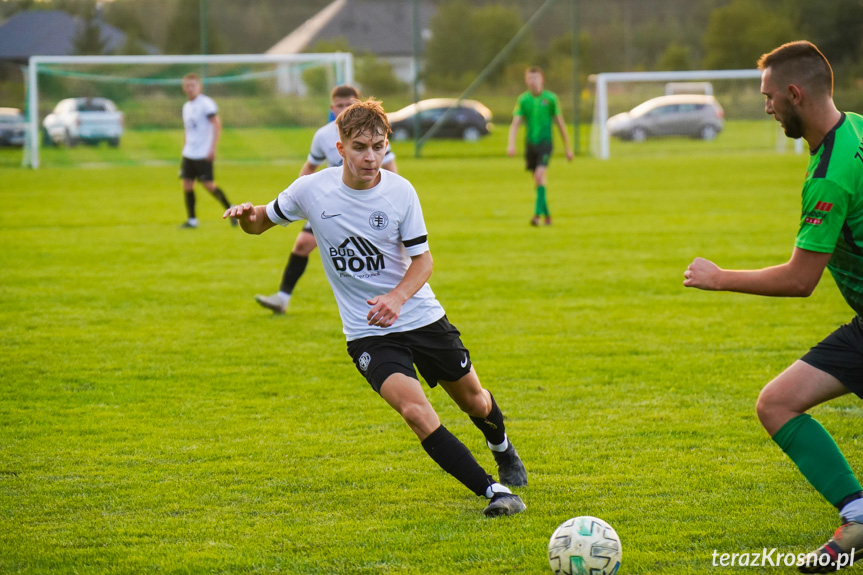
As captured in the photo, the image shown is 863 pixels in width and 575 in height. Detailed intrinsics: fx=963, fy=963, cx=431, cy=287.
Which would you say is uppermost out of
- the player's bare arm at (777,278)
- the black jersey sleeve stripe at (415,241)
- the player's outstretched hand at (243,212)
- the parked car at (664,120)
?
the player's outstretched hand at (243,212)

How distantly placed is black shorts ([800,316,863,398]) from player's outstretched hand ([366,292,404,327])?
168 centimetres

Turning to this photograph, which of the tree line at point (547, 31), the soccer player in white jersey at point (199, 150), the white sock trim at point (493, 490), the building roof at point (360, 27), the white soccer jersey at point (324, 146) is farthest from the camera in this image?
the building roof at point (360, 27)

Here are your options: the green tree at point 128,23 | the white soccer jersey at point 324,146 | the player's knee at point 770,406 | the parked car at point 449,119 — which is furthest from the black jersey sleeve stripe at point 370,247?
the green tree at point 128,23

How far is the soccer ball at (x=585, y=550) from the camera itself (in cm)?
356

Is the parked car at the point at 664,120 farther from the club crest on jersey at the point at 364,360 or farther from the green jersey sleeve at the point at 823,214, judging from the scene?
the green jersey sleeve at the point at 823,214

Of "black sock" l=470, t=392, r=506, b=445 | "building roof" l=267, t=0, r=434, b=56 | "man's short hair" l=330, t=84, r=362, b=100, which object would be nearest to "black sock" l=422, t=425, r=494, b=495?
"black sock" l=470, t=392, r=506, b=445

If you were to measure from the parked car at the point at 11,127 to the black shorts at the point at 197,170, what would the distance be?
16750mm

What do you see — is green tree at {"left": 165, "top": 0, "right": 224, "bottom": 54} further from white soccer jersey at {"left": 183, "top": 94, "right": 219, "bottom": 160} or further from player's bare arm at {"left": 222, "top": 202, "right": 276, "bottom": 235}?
player's bare arm at {"left": 222, "top": 202, "right": 276, "bottom": 235}

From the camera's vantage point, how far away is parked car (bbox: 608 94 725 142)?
31844 mm

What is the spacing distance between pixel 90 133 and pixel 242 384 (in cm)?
2321

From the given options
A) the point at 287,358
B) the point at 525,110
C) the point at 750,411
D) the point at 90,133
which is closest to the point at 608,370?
the point at 750,411

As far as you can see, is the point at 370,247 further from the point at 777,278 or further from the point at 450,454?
the point at 777,278

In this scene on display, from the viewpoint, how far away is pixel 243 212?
4477 millimetres

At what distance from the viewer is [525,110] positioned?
16.0 meters
